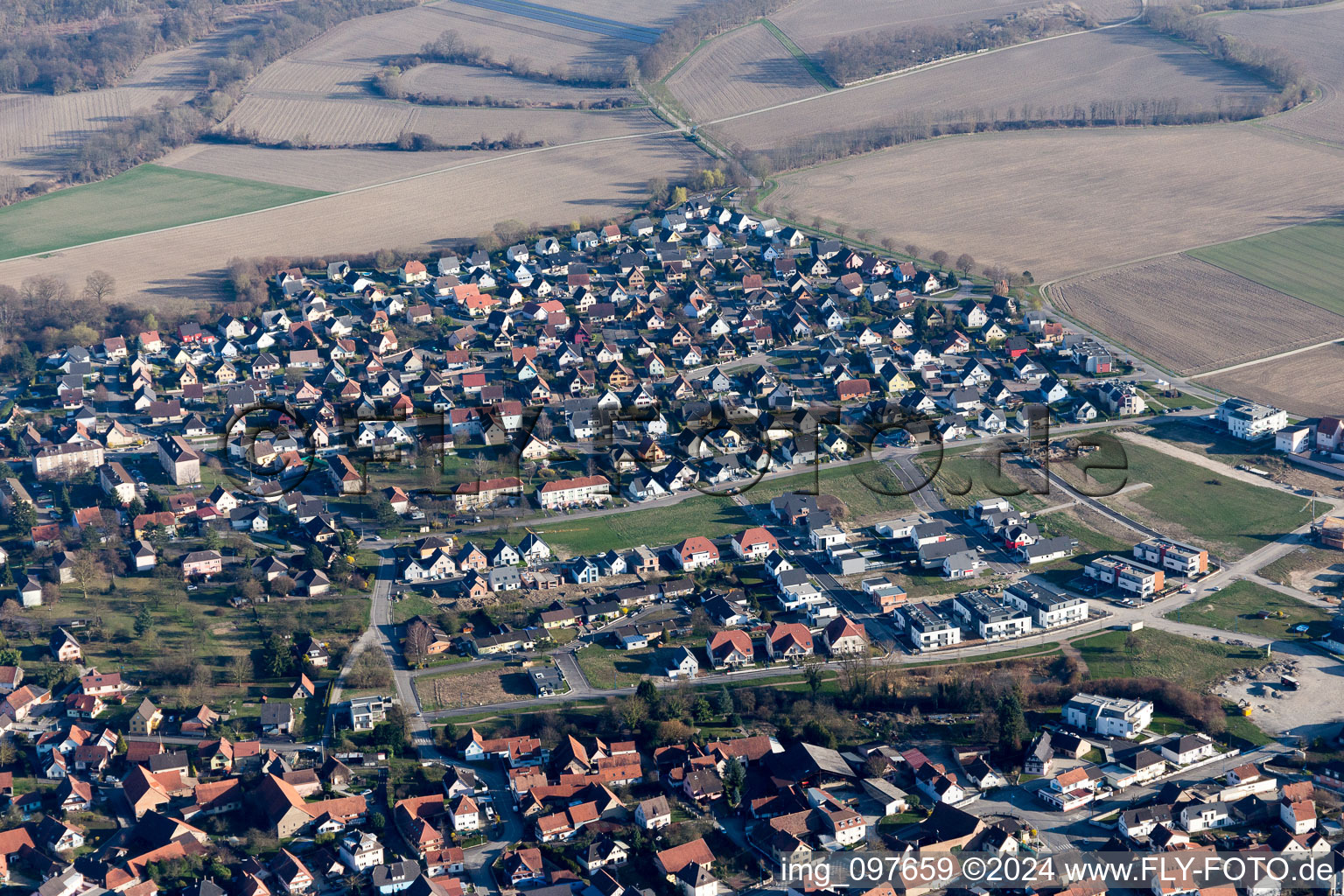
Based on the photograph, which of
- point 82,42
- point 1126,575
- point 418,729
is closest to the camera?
point 418,729

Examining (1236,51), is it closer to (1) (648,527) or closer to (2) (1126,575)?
(2) (1126,575)

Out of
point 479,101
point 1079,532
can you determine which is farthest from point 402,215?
point 1079,532

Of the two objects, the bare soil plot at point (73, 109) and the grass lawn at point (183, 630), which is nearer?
the grass lawn at point (183, 630)

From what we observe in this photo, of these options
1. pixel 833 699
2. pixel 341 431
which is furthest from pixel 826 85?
pixel 833 699

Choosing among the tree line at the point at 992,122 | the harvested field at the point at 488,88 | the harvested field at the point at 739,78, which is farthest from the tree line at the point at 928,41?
the harvested field at the point at 488,88

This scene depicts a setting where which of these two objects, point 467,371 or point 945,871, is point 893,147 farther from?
point 945,871

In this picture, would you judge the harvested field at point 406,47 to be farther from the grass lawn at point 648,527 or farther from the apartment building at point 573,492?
the grass lawn at point 648,527
